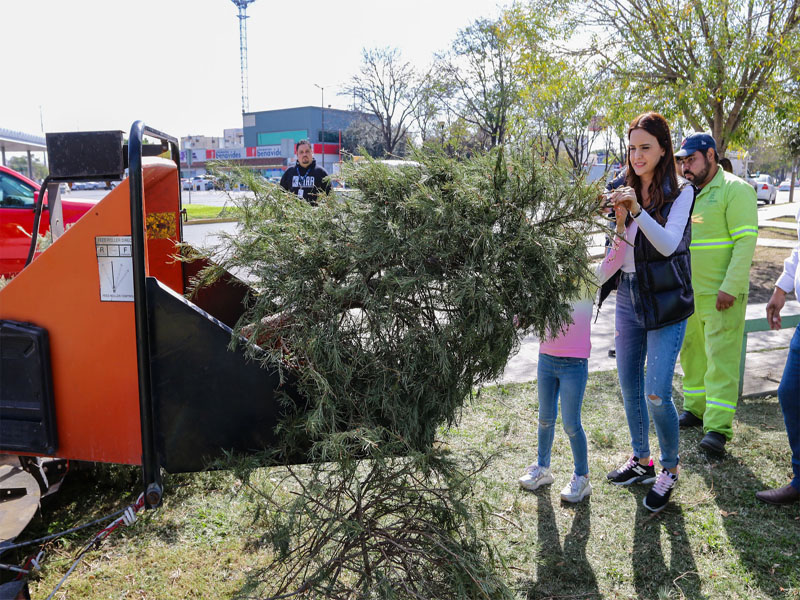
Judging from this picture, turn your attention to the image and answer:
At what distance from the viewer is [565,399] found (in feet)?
11.0

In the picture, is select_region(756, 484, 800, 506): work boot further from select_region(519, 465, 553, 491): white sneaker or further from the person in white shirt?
select_region(519, 465, 553, 491): white sneaker

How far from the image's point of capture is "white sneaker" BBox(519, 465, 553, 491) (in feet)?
11.8

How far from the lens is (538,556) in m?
2.96

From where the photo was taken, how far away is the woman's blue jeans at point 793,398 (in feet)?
11.3

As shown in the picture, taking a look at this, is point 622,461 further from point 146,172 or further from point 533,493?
point 146,172

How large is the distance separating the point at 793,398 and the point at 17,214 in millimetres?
8940

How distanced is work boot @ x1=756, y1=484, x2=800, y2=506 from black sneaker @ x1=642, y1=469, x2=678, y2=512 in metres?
0.52

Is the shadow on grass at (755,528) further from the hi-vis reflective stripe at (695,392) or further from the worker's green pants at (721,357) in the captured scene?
the hi-vis reflective stripe at (695,392)

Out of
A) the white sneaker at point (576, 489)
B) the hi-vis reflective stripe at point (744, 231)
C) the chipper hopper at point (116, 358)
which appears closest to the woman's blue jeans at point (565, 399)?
the white sneaker at point (576, 489)

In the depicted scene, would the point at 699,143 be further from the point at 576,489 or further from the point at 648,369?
the point at 576,489

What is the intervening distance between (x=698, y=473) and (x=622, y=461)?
0.45 m

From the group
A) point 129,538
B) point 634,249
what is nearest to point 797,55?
point 634,249

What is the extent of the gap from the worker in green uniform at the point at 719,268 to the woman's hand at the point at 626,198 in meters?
1.96

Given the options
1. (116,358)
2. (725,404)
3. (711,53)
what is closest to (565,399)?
(725,404)
